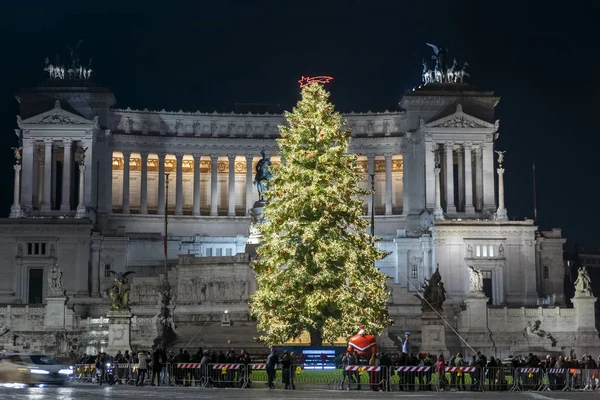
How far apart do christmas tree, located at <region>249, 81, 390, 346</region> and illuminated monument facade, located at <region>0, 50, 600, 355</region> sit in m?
27.3

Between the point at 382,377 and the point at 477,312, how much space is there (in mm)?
34565

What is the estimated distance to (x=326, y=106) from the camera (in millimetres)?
58062

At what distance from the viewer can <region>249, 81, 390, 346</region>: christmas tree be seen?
55875 millimetres

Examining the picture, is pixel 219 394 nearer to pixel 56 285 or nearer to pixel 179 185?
pixel 56 285

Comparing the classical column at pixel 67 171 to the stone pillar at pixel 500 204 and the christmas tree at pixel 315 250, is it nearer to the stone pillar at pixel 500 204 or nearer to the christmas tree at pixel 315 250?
the stone pillar at pixel 500 204

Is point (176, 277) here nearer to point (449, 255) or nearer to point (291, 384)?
point (449, 255)

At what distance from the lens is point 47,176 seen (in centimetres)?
11525

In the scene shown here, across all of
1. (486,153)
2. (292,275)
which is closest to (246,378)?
(292,275)

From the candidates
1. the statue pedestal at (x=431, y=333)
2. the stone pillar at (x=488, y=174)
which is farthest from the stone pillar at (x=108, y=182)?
the statue pedestal at (x=431, y=333)

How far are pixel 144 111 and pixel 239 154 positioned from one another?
11.3m

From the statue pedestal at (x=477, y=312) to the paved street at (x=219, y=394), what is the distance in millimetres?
33953

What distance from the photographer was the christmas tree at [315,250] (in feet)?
183

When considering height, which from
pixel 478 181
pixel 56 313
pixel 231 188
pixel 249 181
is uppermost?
pixel 249 181

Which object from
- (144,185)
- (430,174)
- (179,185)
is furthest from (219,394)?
(179,185)
